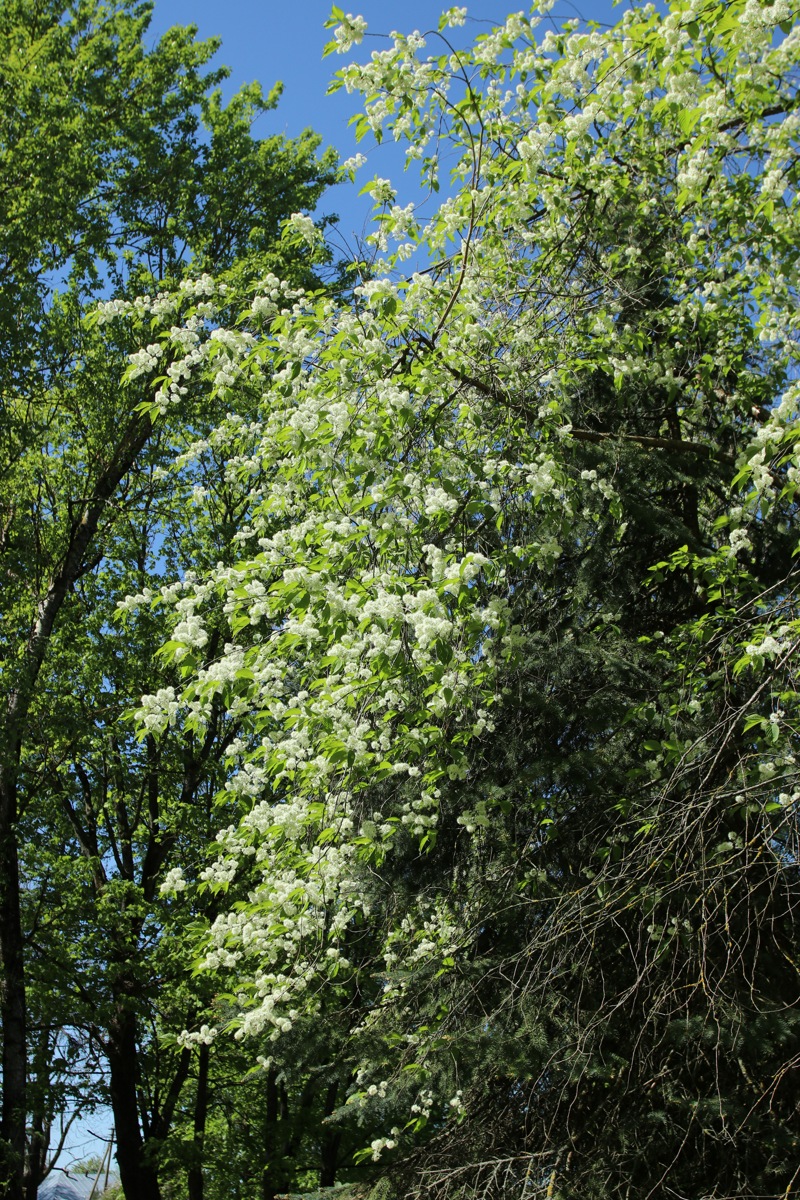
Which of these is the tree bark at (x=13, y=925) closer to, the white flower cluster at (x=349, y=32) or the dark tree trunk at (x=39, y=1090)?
the dark tree trunk at (x=39, y=1090)

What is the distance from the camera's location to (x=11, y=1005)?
31.8ft

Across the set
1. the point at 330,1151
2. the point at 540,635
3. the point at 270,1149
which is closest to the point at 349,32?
the point at 540,635

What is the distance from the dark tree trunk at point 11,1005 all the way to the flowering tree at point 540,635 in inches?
198

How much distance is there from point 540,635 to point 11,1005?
24.3 feet

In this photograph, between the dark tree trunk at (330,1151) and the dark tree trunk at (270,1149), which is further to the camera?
the dark tree trunk at (330,1151)

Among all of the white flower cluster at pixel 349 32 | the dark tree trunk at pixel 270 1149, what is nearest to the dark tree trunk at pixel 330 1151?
the dark tree trunk at pixel 270 1149

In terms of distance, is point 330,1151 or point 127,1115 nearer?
point 127,1115

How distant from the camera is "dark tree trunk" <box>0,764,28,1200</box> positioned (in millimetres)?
9391

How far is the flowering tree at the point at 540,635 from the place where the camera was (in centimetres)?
412

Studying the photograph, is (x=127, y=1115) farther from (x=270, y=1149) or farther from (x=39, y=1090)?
(x=270, y=1149)

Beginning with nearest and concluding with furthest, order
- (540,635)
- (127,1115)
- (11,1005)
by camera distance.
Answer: (540,635) → (11,1005) → (127,1115)

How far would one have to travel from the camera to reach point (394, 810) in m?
5.26

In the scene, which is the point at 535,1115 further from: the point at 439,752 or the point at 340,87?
the point at 340,87

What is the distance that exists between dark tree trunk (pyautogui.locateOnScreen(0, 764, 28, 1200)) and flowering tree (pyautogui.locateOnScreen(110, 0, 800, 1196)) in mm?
5038
